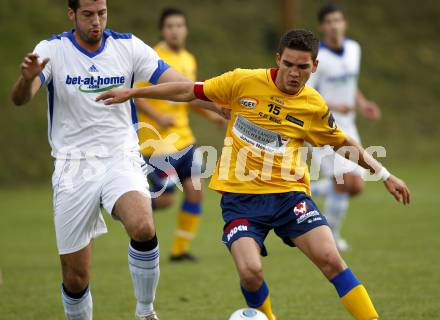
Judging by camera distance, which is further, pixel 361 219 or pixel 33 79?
pixel 361 219

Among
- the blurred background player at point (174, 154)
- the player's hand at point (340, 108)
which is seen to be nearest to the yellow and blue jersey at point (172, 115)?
the blurred background player at point (174, 154)

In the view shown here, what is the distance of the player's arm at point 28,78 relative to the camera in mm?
5215

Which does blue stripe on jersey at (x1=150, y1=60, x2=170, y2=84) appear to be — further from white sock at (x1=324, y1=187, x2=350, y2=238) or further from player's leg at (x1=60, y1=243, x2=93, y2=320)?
white sock at (x1=324, y1=187, x2=350, y2=238)

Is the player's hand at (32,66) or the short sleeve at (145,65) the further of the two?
the short sleeve at (145,65)

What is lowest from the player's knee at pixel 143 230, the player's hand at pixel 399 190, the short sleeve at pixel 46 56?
the player's knee at pixel 143 230

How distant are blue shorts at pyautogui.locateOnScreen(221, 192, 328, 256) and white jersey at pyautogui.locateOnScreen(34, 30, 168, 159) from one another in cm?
89

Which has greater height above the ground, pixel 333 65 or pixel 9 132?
pixel 333 65

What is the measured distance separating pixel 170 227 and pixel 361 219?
2663mm

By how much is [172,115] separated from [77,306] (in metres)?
4.03

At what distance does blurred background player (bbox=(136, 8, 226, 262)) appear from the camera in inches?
362

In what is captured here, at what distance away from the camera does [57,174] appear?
5754mm

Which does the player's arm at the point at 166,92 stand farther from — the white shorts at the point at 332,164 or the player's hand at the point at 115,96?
the white shorts at the point at 332,164

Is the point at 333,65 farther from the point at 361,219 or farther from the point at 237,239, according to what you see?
the point at 237,239

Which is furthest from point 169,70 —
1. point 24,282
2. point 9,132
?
point 9,132
